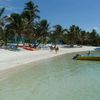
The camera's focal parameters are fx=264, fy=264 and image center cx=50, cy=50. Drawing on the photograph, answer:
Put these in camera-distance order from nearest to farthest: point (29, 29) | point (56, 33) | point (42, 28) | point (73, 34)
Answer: point (29, 29)
point (42, 28)
point (56, 33)
point (73, 34)

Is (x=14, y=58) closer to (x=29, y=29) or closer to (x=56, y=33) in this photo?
(x=29, y=29)

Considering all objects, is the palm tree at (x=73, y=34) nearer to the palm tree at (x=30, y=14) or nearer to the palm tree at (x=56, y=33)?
the palm tree at (x=56, y=33)

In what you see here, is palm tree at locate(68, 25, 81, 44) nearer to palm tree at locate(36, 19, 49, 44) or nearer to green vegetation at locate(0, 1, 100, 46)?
green vegetation at locate(0, 1, 100, 46)

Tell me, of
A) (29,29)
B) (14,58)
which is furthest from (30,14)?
(14,58)

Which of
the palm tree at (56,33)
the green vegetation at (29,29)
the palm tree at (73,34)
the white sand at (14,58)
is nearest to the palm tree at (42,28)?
the green vegetation at (29,29)

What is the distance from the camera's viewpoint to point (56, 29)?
86.8 metres

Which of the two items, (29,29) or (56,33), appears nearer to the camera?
(29,29)

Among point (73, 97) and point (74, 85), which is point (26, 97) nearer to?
point (73, 97)

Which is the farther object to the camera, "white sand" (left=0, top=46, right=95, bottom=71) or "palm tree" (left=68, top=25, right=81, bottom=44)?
"palm tree" (left=68, top=25, right=81, bottom=44)

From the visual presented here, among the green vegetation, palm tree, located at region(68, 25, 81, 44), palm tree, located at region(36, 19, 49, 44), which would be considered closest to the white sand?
the green vegetation

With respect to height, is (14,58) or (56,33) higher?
(56,33)

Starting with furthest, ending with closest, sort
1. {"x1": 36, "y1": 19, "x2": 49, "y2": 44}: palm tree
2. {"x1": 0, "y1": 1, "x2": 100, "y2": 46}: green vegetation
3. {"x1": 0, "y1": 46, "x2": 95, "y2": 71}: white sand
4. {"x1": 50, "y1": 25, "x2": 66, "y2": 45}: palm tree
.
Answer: {"x1": 50, "y1": 25, "x2": 66, "y2": 45}: palm tree < {"x1": 36, "y1": 19, "x2": 49, "y2": 44}: palm tree < {"x1": 0, "y1": 1, "x2": 100, "y2": 46}: green vegetation < {"x1": 0, "y1": 46, "x2": 95, "y2": 71}: white sand

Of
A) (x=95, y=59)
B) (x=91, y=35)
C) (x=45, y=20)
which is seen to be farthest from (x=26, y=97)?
(x=91, y=35)

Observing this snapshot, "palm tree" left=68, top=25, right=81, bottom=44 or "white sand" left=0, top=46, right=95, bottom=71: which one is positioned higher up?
"palm tree" left=68, top=25, right=81, bottom=44
